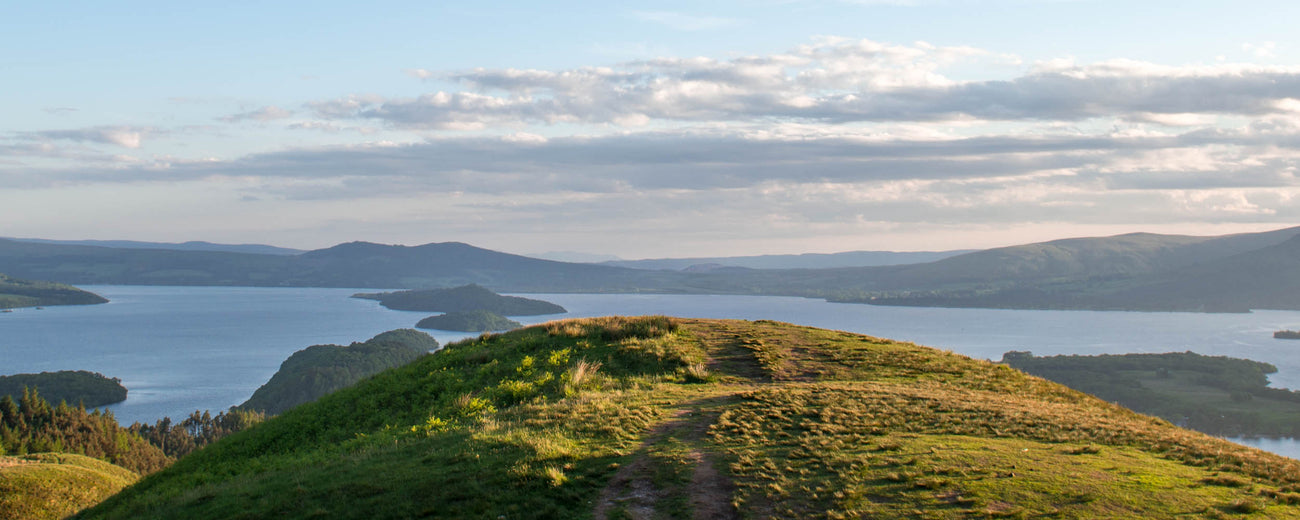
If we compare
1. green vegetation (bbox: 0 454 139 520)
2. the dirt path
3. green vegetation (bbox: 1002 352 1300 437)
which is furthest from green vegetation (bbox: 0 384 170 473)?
green vegetation (bbox: 1002 352 1300 437)

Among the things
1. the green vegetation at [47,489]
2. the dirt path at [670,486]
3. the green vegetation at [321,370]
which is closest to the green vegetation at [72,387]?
the green vegetation at [321,370]

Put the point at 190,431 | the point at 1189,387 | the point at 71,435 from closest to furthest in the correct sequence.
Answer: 1. the point at 71,435
2. the point at 190,431
3. the point at 1189,387

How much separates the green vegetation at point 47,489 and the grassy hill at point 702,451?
5.22 m

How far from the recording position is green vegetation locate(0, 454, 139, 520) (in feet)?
74.0

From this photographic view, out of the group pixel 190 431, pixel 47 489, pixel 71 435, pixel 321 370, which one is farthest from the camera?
pixel 321 370

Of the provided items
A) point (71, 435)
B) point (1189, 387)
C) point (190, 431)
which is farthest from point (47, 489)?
point (1189, 387)

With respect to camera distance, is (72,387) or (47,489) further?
(72,387)

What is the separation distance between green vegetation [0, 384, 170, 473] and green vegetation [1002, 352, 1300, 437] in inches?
4749

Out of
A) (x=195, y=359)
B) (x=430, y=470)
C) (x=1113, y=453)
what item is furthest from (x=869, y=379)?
(x=195, y=359)

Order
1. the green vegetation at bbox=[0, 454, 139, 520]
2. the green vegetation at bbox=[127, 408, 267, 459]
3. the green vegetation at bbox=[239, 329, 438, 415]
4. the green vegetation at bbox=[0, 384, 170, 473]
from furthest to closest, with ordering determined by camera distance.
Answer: the green vegetation at bbox=[239, 329, 438, 415]
the green vegetation at bbox=[127, 408, 267, 459]
the green vegetation at bbox=[0, 384, 170, 473]
the green vegetation at bbox=[0, 454, 139, 520]

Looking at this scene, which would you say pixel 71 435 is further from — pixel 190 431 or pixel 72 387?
pixel 72 387

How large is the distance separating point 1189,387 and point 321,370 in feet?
501

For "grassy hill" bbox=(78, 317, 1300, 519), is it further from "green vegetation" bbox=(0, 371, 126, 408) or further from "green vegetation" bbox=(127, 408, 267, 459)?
"green vegetation" bbox=(0, 371, 126, 408)

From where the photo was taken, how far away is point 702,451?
13914mm
